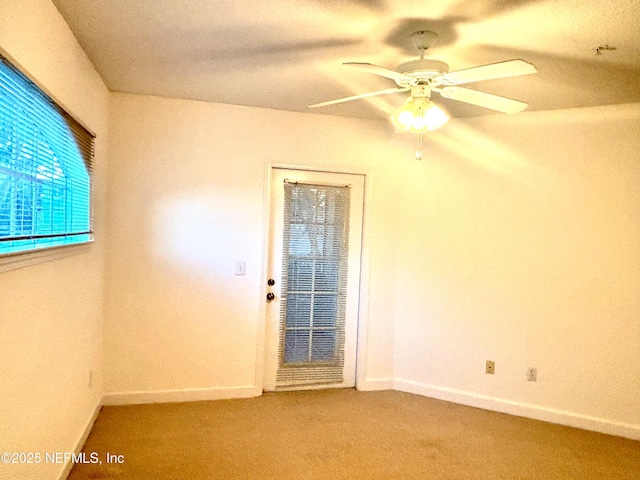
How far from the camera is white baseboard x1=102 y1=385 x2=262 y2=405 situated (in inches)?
132

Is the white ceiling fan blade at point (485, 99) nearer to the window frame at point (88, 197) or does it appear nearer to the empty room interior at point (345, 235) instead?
the empty room interior at point (345, 235)

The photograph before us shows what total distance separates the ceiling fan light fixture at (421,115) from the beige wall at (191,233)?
1.52 metres

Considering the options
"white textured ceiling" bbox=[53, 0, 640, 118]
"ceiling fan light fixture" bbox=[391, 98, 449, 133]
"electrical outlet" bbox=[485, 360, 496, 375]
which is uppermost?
"white textured ceiling" bbox=[53, 0, 640, 118]

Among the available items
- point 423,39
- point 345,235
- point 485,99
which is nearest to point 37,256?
point 423,39

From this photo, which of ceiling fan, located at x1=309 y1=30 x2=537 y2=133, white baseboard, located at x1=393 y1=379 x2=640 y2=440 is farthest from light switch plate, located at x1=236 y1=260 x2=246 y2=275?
ceiling fan, located at x1=309 y1=30 x2=537 y2=133

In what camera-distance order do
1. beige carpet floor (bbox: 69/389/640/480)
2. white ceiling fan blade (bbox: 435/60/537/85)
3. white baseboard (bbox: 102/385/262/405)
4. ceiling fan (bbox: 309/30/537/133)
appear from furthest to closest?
white baseboard (bbox: 102/385/262/405) → beige carpet floor (bbox: 69/389/640/480) → ceiling fan (bbox: 309/30/537/133) → white ceiling fan blade (bbox: 435/60/537/85)

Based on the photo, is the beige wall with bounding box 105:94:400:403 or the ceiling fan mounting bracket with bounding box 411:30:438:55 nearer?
the ceiling fan mounting bracket with bounding box 411:30:438:55

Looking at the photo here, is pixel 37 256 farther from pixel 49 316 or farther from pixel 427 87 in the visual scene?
pixel 427 87

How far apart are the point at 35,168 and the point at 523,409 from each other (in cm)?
363

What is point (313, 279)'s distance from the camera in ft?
12.5

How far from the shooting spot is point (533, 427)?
325cm

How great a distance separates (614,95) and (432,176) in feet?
4.56

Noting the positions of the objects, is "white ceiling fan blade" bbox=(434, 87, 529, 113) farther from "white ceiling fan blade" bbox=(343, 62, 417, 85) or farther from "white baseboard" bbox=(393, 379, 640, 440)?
"white baseboard" bbox=(393, 379, 640, 440)

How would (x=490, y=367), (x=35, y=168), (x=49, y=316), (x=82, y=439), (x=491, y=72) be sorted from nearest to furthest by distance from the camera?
(x=35, y=168), (x=491, y=72), (x=49, y=316), (x=82, y=439), (x=490, y=367)
